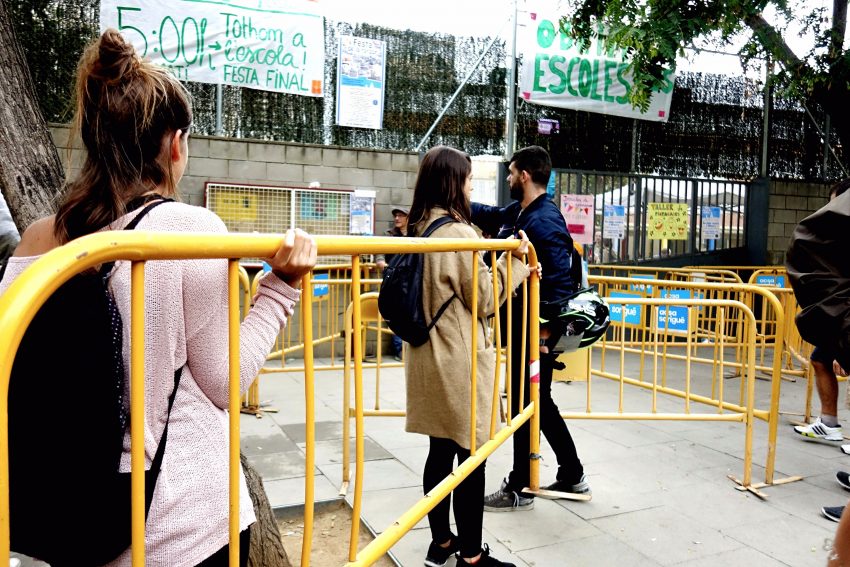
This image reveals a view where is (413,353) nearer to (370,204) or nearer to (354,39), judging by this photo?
(370,204)

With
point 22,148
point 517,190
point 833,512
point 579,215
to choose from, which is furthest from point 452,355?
point 579,215

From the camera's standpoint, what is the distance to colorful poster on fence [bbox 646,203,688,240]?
10211 millimetres

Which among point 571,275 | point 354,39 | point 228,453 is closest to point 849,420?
point 571,275

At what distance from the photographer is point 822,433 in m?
5.19

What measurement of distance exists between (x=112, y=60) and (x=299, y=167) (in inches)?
275

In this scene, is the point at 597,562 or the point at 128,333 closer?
the point at 128,333

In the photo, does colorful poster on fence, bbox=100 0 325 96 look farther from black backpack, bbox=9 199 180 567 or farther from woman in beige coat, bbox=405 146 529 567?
black backpack, bbox=9 199 180 567

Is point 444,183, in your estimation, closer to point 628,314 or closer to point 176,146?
point 176,146

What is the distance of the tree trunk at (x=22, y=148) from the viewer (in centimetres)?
252

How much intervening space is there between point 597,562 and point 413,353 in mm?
1358

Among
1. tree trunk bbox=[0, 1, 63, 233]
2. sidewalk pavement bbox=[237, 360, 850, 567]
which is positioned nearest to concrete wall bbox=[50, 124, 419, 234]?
sidewalk pavement bbox=[237, 360, 850, 567]

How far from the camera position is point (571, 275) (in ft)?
12.7

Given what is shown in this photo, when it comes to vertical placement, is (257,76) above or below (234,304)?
above

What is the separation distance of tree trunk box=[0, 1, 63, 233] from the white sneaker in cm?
539
